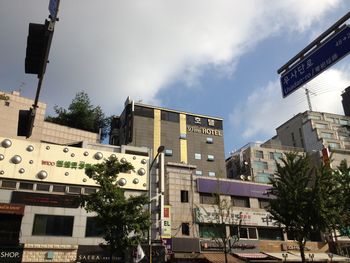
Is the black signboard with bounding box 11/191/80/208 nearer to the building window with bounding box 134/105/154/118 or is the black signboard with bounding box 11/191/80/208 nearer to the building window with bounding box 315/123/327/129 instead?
the building window with bounding box 134/105/154/118

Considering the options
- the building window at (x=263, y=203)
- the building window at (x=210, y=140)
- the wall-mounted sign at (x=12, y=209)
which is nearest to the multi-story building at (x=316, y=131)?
the building window at (x=210, y=140)

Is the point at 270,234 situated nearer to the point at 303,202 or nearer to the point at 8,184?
the point at 303,202

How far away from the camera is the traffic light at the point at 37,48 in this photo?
538 centimetres

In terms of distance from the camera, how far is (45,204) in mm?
28234

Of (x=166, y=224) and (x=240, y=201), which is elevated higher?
(x=240, y=201)

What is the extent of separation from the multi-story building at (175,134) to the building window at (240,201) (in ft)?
49.6

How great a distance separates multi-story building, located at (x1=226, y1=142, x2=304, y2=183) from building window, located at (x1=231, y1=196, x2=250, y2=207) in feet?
48.4

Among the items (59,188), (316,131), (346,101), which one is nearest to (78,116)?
(59,188)

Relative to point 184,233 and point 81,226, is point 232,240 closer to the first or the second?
point 184,233

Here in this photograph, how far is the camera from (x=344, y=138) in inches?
2820

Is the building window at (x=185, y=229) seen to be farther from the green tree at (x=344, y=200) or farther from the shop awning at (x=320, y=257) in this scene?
the green tree at (x=344, y=200)

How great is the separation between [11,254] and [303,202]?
21.9 m

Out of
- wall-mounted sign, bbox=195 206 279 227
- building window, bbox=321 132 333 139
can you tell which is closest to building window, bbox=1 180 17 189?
wall-mounted sign, bbox=195 206 279 227

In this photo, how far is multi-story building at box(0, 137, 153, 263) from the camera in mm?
26562
